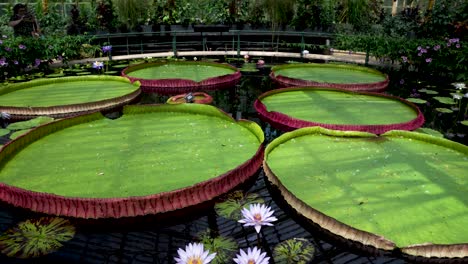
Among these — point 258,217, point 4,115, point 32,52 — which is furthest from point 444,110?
point 32,52

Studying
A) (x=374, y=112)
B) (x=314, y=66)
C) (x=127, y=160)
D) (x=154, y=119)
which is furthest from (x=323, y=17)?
(x=127, y=160)

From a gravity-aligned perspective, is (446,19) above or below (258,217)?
above

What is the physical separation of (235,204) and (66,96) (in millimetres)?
3979

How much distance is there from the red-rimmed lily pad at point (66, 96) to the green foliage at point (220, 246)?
334 cm

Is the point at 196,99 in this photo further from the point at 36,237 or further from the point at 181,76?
the point at 36,237

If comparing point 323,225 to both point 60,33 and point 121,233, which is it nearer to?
point 121,233

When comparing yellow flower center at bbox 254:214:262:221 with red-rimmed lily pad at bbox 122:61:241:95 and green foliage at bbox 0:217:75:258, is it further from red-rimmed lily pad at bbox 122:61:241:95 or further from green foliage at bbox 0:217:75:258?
red-rimmed lily pad at bbox 122:61:241:95

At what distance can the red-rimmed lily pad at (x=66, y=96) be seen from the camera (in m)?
4.69

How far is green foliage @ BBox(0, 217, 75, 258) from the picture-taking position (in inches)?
85.2

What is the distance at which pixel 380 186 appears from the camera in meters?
2.85

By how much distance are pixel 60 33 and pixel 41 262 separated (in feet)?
28.7

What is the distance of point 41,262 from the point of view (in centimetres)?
210

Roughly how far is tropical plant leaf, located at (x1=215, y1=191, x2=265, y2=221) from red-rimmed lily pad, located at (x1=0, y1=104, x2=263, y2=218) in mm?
87

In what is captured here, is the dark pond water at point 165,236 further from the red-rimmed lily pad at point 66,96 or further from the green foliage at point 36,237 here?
the red-rimmed lily pad at point 66,96
